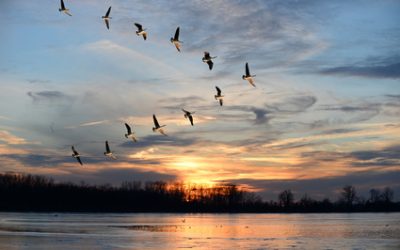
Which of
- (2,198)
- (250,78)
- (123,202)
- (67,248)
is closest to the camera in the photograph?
(250,78)

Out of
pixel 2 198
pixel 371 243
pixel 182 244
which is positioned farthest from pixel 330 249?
pixel 2 198

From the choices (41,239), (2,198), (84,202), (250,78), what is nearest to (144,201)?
(84,202)

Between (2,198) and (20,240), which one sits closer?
(20,240)

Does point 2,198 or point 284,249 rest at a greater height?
point 2,198

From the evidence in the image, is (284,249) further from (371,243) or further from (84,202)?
(84,202)

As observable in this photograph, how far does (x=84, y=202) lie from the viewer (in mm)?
112500

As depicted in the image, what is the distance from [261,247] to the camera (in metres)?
26.3

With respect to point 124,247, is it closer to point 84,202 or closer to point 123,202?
point 84,202

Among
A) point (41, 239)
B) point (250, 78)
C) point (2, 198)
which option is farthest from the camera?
point (2, 198)

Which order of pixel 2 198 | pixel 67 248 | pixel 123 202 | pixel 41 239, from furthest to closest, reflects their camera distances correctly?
1. pixel 123 202
2. pixel 2 198
3. pixel 41 239
4. pixel 67 248

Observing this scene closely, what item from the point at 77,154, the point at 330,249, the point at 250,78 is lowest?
the point at 330,249

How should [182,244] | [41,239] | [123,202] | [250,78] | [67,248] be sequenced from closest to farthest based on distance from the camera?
1. [250,78]
2. [67,248]
3. [182,244]
4. [41,239]
5. [123,202]

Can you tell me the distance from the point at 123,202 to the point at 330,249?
325 ft

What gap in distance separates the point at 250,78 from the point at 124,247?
391 inches
